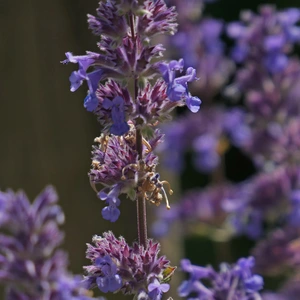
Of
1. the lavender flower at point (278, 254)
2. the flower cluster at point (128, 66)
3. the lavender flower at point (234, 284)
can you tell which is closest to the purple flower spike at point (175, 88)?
the flower cluster at point (128, 66)

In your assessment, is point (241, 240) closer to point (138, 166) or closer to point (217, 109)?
point (217, 109)

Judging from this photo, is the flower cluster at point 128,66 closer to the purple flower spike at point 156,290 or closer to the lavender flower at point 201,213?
the purple flower spike at point 156,290

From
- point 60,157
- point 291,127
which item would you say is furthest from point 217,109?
point 60,157

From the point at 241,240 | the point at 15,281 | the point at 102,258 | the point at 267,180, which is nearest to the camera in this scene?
the point at 102,258

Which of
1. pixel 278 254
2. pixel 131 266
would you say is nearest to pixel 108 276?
pixel 131 266

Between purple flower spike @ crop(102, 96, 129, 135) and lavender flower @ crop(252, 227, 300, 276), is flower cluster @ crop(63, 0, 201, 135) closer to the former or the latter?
purple flower spike @ crop(102, 96, 129, 135)

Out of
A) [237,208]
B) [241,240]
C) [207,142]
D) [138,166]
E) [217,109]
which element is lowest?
[138,166]

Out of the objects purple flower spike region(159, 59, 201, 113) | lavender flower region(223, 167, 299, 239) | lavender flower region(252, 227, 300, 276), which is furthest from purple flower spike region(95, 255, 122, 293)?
lavender flower region(223, 167, 299, 239)
